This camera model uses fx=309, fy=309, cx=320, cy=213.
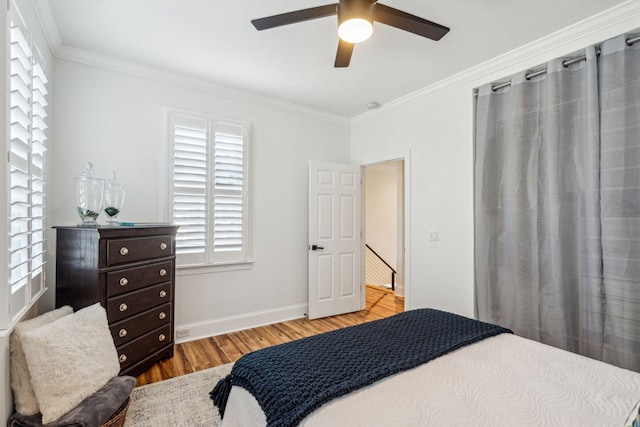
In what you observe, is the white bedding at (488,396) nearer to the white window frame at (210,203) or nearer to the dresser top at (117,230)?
the dresser top at (117,230)

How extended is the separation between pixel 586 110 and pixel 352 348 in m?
2.35

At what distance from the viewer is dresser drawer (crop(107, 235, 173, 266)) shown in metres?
2.18

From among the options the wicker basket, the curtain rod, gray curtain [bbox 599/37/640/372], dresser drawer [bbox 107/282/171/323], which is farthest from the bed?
the curtain rod

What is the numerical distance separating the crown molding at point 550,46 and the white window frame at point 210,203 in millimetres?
2123

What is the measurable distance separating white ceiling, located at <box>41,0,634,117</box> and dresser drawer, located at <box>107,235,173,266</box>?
5.27ft

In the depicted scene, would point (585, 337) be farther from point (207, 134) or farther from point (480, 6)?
point (207, 134)

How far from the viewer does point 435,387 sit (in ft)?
4.22

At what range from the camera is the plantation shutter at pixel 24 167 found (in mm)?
1588

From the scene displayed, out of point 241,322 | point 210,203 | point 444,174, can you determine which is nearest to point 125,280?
point 210,203

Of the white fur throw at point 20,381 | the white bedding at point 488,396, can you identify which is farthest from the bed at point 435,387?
the white fur throw at point 20,381

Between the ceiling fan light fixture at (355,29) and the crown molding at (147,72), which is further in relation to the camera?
the crown molding at (147,72)

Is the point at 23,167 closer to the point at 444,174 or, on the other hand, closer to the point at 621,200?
the point at 444,174

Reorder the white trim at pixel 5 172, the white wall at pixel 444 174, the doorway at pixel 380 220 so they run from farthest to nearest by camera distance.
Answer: the doorway at pixel 380 220 < the white wall at pixel 444 174 < the white trim at pixel 5 172

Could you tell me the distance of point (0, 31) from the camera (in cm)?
140
